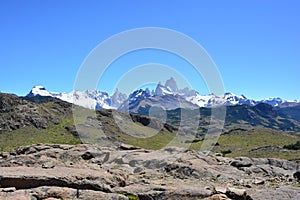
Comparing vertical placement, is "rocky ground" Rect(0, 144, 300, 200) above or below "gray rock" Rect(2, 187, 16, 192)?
above

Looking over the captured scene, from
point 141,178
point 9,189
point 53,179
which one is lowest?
point 9,189

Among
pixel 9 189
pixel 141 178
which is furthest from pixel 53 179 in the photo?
pixel 141 178

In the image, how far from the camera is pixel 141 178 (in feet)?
98.8

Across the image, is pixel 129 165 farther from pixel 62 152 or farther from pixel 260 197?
pixel 260 197

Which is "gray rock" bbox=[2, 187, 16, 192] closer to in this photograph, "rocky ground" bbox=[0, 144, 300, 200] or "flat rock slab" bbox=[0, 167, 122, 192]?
"rocky ground" bbox=[0, 144, 300, 200]

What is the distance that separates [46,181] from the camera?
22.8 meters

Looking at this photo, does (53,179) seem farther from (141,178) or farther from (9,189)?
(141,178)

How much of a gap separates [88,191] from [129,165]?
52.2ft

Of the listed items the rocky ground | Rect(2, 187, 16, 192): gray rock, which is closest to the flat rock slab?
the rocky ground

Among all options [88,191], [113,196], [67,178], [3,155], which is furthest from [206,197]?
[3,155]

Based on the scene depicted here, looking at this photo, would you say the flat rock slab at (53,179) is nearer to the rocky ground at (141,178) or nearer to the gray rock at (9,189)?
the rocky ground at (141,178)

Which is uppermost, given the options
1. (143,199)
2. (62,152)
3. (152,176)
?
(62,152)

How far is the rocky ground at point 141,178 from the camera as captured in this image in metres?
22.5

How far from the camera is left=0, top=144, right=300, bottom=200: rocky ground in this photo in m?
22.5
